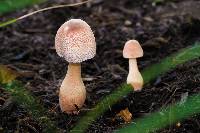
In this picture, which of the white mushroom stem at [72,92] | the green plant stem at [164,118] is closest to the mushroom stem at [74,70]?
the white mushroom stem at [72,92]

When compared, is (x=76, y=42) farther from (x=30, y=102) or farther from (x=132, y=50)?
(x=132, y=50)

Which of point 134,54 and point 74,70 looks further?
point 134,54

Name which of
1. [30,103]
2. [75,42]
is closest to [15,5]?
[30,103]

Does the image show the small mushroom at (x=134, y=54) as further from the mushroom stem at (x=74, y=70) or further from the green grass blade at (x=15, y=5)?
the green grass blade at (x=15, y=5)

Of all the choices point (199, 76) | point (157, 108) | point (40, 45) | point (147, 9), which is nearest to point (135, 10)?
point (147, 9)

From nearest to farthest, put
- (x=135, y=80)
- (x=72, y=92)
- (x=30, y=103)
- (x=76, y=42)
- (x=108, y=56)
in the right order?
1. (x=30, y=103)
2. (x=76, y=42)
3. (x=72, y=92)
4. (x=135, y=80)
5. (x=108, y=56)

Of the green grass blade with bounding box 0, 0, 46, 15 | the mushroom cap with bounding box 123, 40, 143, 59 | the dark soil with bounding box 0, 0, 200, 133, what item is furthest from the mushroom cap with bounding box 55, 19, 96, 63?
the green grass blade with bounding box 0, 0, 46, 15

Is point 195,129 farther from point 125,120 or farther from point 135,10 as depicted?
point 135,10
